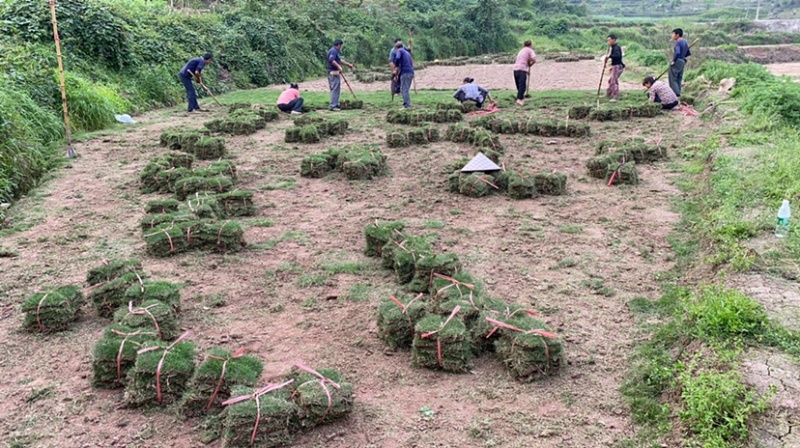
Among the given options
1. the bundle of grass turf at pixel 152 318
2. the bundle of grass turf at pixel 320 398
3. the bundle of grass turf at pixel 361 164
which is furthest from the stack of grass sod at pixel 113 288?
the bundle of grass turf at pixel 361 164

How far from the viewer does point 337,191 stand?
29.7 feet

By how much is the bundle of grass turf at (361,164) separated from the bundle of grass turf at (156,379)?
18.4 feet

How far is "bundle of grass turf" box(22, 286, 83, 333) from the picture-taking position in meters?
5.08

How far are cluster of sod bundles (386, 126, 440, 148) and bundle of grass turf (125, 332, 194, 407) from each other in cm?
797

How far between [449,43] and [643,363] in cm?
3711

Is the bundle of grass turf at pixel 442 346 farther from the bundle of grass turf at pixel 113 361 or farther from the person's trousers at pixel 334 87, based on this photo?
the person's trousers at pixel 334 87

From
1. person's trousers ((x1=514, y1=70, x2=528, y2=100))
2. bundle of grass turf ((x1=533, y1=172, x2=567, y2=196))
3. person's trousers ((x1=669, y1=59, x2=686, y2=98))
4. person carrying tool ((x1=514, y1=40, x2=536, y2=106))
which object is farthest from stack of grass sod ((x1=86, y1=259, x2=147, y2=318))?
person's trousers ((x1=669, y1=59, x2=686, y2=98))

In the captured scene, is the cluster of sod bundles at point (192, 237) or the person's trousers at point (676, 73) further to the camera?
the person's trousers at point (676, 73)

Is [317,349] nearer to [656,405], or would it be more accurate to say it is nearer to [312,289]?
[312,289]

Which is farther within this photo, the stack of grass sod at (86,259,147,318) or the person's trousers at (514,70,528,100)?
the person's trousers at (514,70,528,100)

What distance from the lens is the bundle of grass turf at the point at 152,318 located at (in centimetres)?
470

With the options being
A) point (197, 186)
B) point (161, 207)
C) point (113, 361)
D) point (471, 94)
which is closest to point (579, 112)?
point (471, 94)

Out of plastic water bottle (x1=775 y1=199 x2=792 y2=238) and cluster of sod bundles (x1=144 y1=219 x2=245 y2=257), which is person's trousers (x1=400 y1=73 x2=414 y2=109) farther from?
plastic water bottle (x1=775 y1=199 x2=792 y2=238)

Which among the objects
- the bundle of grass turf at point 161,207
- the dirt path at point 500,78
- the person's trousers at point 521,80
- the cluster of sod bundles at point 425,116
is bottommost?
the bundle of grass turf at point 161,207
